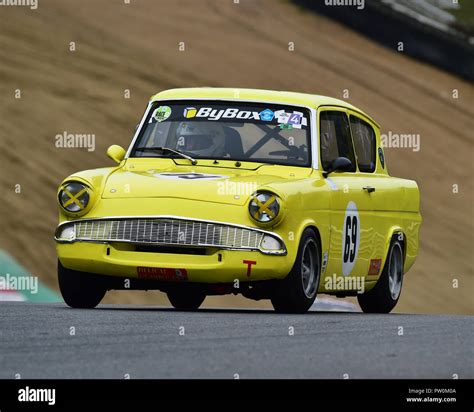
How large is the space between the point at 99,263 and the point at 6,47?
52.7 ft

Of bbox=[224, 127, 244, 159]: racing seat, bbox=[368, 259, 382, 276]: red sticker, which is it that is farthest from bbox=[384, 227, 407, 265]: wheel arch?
bbox=[224, 127, 244, 159]: racing seat

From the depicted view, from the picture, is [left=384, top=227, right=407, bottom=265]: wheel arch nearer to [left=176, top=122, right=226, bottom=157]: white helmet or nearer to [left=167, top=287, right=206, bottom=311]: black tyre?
[left=167, top=287, right=206, bottom=311]: black tyre

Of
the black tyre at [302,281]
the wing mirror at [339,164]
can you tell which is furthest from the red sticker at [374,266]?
the black tyre at [302,281]

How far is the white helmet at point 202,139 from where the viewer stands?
1171cm

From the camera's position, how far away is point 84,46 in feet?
89.6

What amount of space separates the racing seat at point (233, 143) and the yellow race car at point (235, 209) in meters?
0.01

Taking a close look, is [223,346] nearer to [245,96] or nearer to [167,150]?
[167,150]

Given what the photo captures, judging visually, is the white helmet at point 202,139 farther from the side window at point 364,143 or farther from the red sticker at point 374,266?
the red sticker at point 374,266

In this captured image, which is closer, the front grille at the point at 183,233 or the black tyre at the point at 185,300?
the front grille at the point at 183,233

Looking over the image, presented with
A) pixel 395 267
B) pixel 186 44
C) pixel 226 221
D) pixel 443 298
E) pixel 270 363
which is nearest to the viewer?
pixel 270 363

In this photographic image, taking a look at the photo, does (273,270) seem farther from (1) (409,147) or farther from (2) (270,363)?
(1) (409,147)

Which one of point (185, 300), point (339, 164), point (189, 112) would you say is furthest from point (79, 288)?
point (185, 300)
